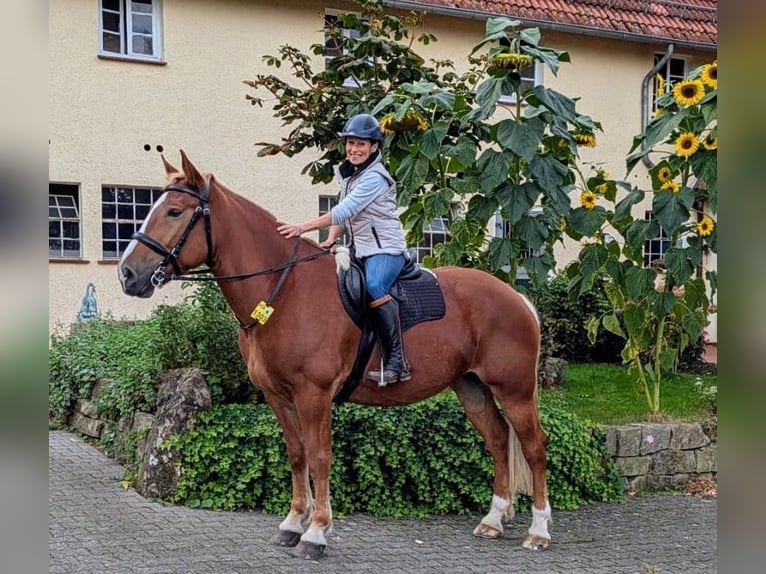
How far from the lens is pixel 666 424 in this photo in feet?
24.5

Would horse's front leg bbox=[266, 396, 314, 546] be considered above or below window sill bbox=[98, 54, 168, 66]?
below

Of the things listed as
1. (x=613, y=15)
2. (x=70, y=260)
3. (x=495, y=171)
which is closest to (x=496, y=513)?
(x=495, y=171)

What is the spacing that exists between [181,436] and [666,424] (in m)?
4.39

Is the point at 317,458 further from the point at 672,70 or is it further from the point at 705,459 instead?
the point at 672,70

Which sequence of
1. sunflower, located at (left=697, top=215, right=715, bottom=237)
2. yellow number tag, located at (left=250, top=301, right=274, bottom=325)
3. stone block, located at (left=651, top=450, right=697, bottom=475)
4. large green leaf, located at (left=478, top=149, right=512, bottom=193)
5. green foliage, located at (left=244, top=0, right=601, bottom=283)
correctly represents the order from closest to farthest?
yellow number tag, located at (left=250, top=301, right=274, bottom=325)
green foliage, located at (left=244, top=0, right=601, bottom=283)
large green leaf, located at (left=478, top=149, right=512, bottom=193)
sunflower, located at (left=697, top=215, right=715, bottom=237)
stone block, located at (left=651, top=450, right=697, bottom=475)

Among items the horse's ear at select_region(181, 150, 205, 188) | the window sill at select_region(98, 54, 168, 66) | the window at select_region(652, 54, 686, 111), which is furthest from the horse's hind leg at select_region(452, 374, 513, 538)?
the window at select_region(652, 54, 686, 111)

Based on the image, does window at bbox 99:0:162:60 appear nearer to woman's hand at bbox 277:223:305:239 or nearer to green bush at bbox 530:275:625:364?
green bush at bbox 530:275:625:364

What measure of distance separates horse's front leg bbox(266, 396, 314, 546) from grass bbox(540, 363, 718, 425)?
3.35m

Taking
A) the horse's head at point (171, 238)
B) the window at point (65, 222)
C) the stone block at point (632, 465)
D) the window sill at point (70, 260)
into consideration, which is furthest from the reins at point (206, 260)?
the window at point (65, 222)

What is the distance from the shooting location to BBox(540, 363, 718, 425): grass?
811cm

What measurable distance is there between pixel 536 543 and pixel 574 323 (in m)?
8.01

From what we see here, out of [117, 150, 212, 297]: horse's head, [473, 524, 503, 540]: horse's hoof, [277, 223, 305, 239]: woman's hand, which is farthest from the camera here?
[473, 524, 503, 540]: horse's hoof

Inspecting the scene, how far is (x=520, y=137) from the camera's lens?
6.54m
